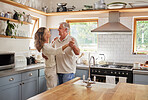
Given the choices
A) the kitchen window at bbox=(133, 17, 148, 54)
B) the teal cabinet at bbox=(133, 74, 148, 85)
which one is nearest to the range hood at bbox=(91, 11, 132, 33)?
the kitchen window at bbox=(133, 17, 148, 54)

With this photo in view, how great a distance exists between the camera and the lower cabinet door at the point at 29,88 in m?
3.77

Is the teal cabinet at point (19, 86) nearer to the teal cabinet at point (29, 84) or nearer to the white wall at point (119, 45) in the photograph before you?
the teal cabinet at point (29, 84)

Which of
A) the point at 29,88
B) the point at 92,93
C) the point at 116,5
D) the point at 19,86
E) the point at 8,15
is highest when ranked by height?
the point at 116,5

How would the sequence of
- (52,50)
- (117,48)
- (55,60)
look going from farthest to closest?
(117,48) → (55,60) → (52,50)

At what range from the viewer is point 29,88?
3.96m

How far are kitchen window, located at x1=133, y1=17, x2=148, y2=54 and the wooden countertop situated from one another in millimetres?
2824

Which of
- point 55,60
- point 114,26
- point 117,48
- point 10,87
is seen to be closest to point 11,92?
point 10,87

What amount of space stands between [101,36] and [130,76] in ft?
5.08

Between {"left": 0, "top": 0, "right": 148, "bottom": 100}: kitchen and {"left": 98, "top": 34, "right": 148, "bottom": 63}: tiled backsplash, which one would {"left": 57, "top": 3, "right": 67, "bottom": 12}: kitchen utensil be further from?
{"left": 98, "top": 34, "right": 148, "bottom": 63}: tiled backsplash

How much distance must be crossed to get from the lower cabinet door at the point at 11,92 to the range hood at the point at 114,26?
222 cm

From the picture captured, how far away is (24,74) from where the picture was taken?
375 centimetres

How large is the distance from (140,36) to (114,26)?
1134mm

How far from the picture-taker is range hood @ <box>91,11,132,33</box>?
13.4 ft

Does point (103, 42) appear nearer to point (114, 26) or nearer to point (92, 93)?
point (114, 26)
